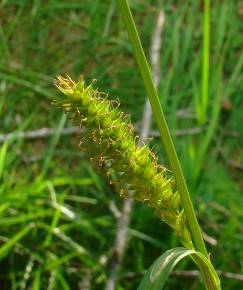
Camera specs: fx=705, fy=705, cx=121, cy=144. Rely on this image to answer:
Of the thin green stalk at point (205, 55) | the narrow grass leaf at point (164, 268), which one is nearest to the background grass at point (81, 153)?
the thin green stalk at point (205, 55)

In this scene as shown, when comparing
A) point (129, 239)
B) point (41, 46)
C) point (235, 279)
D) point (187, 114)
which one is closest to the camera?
point (235, 279)

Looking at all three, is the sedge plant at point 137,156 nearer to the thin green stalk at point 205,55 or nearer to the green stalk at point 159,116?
the green stalk at point 159,116

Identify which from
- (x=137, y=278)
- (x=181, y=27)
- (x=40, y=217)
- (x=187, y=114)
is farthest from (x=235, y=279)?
(x=181, y=27)

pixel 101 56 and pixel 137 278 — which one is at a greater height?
pixel 101 56

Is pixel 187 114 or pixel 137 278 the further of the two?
pixel 187 114

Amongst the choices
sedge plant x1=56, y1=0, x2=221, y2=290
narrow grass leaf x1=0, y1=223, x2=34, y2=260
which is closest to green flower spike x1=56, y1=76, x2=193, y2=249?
sedge plant x1=56, y1=0, x2=221, y2=290

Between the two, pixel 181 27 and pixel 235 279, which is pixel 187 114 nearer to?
pixel 181 27

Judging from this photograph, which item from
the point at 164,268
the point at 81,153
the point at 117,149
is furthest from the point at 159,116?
the point at 81,153

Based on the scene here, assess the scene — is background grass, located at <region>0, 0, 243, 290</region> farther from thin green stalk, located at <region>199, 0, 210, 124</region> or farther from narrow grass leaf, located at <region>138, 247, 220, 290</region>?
narrow grass leaf, located at <region>138, 247, 220, 290</region>
